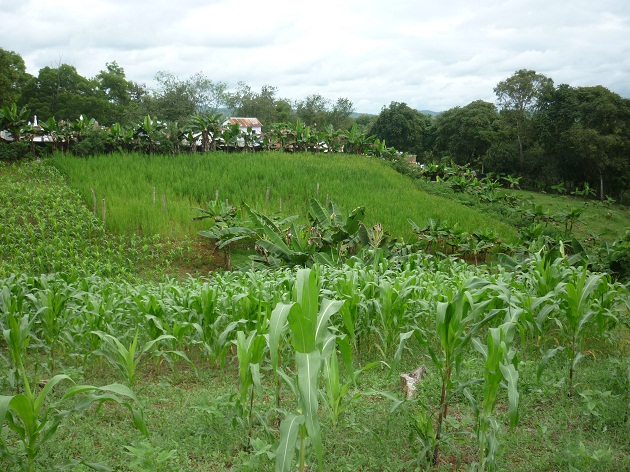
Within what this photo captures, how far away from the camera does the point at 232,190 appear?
38.6 ft

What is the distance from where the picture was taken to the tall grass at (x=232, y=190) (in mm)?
9383

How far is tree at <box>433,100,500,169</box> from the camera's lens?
72.5 ft

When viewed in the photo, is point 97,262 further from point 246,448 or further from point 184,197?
point 246,448

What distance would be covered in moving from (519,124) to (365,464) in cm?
1935

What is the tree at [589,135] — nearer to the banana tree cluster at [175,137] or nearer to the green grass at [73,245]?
the banana tree cluster at [175,137]

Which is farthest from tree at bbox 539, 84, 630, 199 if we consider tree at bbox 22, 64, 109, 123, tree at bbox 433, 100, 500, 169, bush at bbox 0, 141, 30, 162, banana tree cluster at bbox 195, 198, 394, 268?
tree at bbox 22, 64, 109, 123

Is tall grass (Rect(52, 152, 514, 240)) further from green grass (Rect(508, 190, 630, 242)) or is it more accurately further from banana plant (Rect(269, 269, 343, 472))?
banana plant (Rect(269, 269, 343, 472))

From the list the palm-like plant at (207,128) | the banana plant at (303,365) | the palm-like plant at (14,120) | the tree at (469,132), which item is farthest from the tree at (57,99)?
the banana plant at (303,365)

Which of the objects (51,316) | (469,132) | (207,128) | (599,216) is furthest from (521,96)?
(51,316)

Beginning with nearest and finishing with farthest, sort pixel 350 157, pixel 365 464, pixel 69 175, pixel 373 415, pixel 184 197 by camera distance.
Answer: pixel 365 464, pixel 373 415, pixel 184 197, pixel 69 175, pixel 350 157

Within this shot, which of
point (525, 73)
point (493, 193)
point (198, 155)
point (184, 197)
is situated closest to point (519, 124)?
point (525, 73)

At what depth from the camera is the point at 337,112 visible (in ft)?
105

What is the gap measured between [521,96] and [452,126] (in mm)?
5529

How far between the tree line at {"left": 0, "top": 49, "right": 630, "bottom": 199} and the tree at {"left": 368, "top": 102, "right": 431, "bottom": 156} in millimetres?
55
